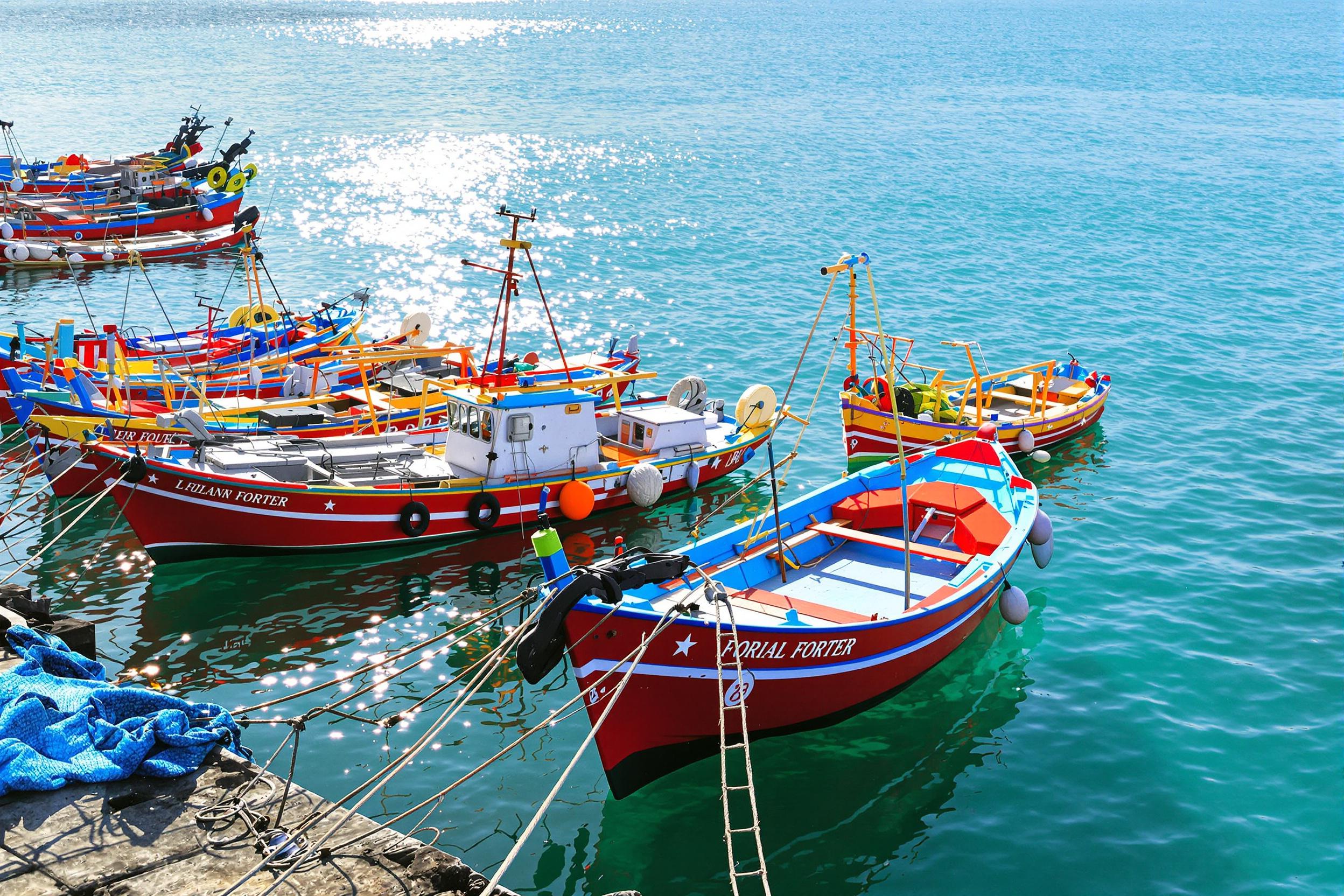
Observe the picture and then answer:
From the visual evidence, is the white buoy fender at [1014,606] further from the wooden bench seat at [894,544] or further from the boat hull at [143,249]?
the boat hull at [143,249]

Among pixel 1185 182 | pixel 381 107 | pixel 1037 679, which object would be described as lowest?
pixel 1037 679

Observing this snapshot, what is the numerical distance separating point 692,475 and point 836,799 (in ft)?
38.1

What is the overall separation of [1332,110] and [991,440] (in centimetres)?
7573

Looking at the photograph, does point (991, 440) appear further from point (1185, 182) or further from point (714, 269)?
point (1185, 182)

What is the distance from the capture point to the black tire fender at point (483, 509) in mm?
22641

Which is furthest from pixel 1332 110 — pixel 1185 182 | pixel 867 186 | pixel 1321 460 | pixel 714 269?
pixel 1321 460

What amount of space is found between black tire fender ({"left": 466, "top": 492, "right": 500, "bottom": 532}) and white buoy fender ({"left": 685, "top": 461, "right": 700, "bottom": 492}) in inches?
195

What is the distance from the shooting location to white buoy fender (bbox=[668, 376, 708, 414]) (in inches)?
1095

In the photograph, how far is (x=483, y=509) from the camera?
74.6ft

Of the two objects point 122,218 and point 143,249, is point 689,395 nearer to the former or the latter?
point 143,249

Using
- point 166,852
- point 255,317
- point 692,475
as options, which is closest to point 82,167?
point 255,317

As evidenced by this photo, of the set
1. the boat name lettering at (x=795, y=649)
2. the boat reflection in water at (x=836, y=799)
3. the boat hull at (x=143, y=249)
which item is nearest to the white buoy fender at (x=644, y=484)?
the boat reflection in water at (x=836, y=799)

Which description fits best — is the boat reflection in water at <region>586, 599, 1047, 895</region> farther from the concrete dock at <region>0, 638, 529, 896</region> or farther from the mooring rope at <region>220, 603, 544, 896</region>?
the concrete dock at <region>0, 638, 529, 896</region>

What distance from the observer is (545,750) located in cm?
1622
